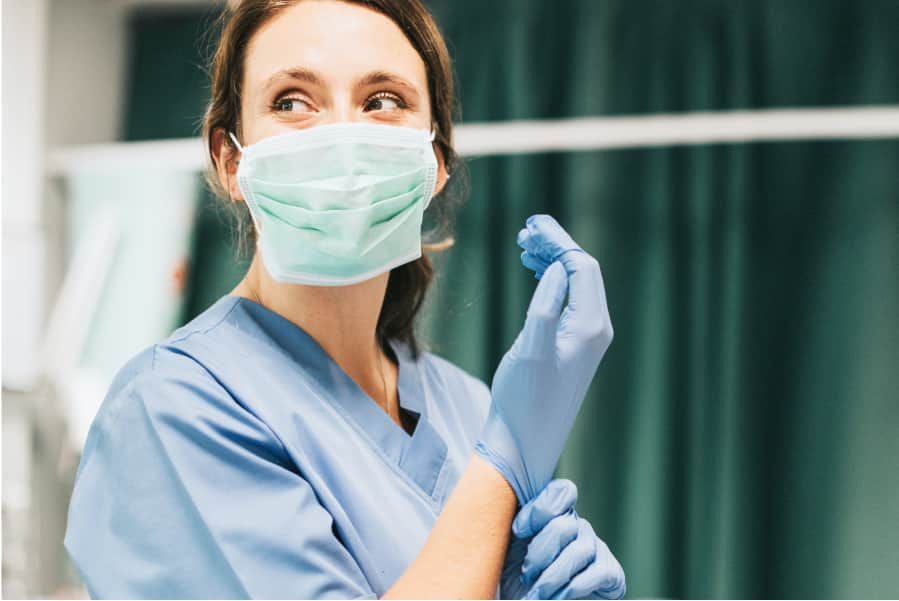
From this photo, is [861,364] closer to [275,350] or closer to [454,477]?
[454,477]

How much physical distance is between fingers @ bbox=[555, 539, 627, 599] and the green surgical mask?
0.35m

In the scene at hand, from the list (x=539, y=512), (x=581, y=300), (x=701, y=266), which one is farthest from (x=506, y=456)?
(x=701, y=266)

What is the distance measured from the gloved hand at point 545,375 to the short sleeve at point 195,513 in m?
0.17

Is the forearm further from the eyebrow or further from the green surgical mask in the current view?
the eyebrow

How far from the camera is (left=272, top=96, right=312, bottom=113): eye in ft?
2.56

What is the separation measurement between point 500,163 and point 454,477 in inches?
40.8

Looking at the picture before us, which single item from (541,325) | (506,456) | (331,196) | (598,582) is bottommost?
(598,582)

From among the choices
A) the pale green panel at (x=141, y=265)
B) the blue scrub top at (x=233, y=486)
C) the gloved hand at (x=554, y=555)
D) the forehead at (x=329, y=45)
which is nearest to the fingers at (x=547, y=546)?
the gloved hand at (x=554, y=555)

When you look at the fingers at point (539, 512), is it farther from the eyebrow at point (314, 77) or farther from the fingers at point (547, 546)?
the eyebrow at point (314, 77)

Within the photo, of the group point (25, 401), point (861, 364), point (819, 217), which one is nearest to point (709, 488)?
point (861, 364)

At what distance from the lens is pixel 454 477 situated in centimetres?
84

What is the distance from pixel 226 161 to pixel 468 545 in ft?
1.62

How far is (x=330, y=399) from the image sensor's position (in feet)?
2.63

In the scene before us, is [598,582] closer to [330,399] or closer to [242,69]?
[330,399]
